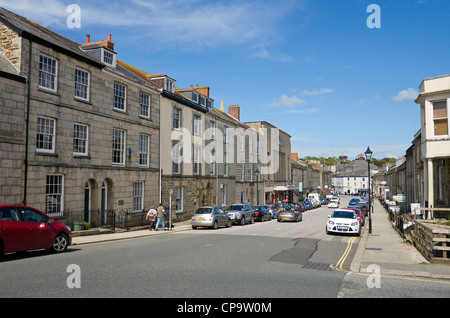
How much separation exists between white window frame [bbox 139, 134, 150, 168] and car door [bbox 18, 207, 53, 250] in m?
13.7

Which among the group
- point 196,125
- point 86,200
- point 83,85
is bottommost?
point 86,200

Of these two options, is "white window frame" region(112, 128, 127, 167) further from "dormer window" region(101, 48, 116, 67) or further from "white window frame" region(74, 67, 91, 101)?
"dormer window" region(101, 48, 116, 67)

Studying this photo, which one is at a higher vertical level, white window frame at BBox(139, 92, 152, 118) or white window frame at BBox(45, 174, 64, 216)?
white window frame at BBox(139, 92, 152, 118)

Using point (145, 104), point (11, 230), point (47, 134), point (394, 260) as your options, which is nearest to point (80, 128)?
point (47, 134)

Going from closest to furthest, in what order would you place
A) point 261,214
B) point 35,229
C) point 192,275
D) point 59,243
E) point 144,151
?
point 192,275
point 35,229
point 59,243
point 144,151
point 261,214

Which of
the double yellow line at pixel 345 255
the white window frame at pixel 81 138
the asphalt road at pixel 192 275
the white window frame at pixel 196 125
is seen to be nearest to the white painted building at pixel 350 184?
the white window frame at pixel 196 125

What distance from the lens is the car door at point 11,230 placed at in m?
10.8

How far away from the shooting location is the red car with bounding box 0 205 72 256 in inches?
431

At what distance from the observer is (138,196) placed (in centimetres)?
2566

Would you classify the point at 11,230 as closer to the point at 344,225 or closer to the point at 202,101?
the point at 344,225

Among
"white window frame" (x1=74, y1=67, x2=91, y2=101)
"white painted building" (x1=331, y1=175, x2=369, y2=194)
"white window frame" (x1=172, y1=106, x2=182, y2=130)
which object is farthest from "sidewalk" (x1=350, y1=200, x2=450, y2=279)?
"white painted building" (x1=331, y1=175, x2=369, y2=194)

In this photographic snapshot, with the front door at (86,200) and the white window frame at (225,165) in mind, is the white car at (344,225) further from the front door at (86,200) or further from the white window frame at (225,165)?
the white window frame at (225,165)

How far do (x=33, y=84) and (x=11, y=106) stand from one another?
1.73m

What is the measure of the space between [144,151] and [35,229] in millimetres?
14891
